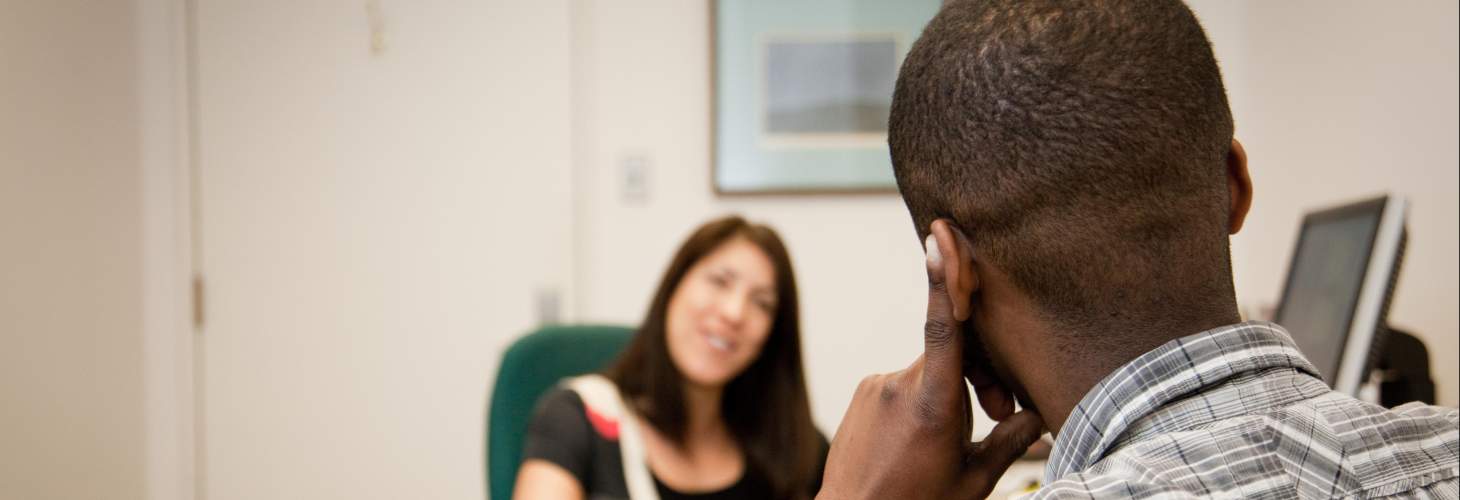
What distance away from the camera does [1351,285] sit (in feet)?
Answer: 3.11

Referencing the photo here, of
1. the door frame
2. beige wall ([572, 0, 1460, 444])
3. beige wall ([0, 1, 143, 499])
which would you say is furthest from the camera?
beige wall ([572, 0, 1460, 444])

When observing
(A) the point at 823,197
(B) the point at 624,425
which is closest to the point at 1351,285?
(B) the point at 624,425

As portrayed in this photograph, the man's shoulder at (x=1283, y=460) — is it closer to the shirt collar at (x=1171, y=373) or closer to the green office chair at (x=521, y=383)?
the shirt collar at (x=1171, y=373)

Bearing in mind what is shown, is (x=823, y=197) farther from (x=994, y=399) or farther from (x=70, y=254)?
(x=70, y=254)

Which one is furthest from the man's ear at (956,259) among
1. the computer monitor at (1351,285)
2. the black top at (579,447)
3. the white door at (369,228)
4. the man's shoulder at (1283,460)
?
the black top at (579,447)

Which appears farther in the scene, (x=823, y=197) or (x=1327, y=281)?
(x=823, y=197)

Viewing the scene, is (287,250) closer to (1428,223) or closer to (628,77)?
(628,77)

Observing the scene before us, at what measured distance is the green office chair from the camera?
1.32 meters

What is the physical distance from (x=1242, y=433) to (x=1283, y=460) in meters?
0.02

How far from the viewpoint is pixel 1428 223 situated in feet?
3.64

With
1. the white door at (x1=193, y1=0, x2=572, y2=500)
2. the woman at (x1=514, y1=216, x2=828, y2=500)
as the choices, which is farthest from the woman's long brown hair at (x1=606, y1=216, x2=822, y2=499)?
the white door at (x1=193, y1=0, x2=572, y2=500)

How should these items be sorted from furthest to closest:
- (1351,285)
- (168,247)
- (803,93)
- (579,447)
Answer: (803,93) < (579,447) < (1351,285) < (168,247)

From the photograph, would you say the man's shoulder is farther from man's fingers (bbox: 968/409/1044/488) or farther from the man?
man's fingers (bbox: 968/409/1044/488)

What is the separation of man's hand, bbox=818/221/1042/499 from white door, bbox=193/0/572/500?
534mm
